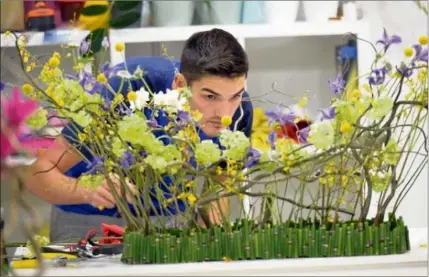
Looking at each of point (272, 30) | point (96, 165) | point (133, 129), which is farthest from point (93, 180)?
point (272, 30)

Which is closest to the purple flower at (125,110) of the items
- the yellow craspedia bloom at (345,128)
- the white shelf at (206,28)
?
the yellow craspedia bloom at (345,128)

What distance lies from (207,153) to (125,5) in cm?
165

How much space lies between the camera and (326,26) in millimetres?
3100

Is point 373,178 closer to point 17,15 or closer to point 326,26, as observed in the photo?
point 17,15

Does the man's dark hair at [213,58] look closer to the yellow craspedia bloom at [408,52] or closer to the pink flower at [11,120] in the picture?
the yellow craspedia bloom at [408,52]

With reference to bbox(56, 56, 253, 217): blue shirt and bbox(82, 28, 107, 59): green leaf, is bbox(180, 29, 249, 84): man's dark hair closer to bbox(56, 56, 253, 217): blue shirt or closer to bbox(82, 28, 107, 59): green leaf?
bbox(56, 56, 253, 217): blue shirt

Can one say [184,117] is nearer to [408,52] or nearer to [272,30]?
[408,52]

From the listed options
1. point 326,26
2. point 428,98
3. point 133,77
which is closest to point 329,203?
point 428,98

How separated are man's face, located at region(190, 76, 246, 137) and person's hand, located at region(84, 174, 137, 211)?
0.69 feet

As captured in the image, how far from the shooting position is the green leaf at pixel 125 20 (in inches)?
114

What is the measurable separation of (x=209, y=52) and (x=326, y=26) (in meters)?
1.44

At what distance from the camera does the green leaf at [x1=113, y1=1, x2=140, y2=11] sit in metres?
2.89

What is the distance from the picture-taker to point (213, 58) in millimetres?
1717

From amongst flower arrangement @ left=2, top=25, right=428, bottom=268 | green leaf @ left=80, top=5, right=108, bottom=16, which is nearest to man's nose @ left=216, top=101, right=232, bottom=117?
flower arrangement @ left=2, top=25, right=428, bottom=268
